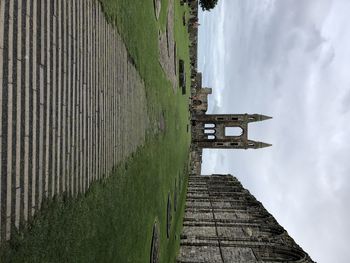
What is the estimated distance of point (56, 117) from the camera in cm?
796

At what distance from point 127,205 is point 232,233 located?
43.5 feet

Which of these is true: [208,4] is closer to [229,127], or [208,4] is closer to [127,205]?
[229,127]

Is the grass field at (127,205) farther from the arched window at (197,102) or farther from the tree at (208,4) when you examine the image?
the tree at (208,4)

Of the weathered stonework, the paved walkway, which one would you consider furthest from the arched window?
the paved walkway

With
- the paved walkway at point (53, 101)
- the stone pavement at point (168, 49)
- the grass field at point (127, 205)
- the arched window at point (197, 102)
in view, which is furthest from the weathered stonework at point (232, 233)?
the arched window at point (197, 102)

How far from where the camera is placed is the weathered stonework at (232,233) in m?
21.0

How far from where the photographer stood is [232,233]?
24.9 m

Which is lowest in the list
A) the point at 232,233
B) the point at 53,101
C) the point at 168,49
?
the point at 232,233

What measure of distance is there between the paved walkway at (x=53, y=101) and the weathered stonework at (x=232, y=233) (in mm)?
11691

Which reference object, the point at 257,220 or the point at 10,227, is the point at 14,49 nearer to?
the point at 10,227

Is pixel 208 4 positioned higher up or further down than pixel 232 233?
higher up

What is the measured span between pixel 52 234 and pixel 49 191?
2.58 feet

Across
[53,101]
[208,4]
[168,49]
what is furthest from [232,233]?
[208,4]

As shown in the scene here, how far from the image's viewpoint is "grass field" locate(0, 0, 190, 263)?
24.2ft
